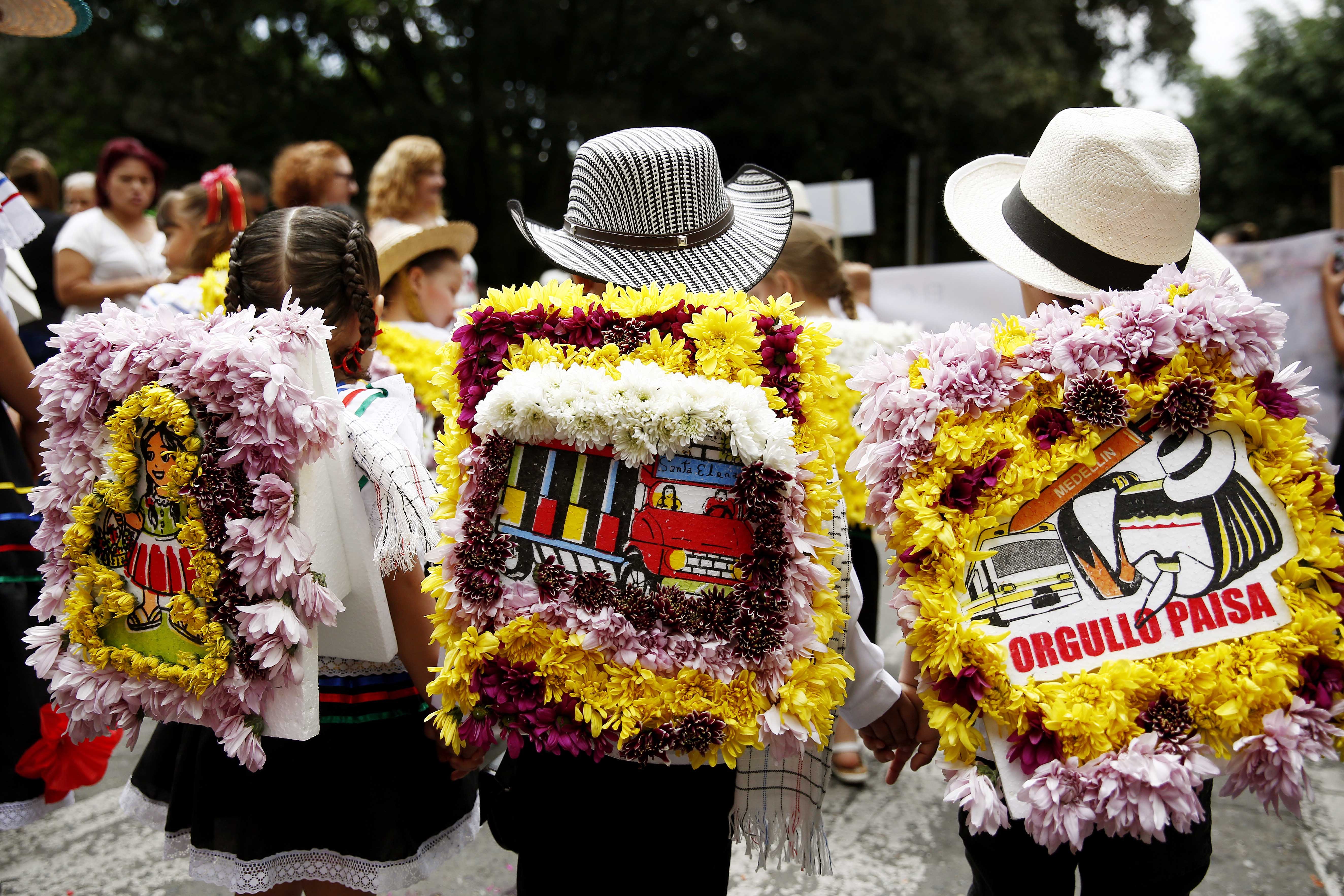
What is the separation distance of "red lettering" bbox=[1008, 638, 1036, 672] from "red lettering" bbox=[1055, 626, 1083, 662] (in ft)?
0.15

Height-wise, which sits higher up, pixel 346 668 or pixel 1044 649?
pixel 1044 649

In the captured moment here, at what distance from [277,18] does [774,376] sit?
15.8 meters

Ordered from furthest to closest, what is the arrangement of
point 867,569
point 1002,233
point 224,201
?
point 224,201, point 867,569, point 1002,233

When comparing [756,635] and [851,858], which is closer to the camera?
[756,635]

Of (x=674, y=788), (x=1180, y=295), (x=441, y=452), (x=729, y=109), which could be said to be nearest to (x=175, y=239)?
(x=441, y=452)

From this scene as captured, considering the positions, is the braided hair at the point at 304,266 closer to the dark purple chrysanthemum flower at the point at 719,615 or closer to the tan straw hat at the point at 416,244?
the dark purple chrysanthemum flower at the point at 719,615

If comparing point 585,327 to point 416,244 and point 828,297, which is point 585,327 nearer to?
point 828,297

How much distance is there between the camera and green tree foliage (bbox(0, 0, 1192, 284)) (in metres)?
15.2

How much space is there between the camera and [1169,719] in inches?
61.4

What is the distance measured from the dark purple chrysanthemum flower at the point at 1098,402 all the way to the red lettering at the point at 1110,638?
312 millimetres

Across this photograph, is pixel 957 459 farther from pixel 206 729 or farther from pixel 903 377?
pixel 206 729

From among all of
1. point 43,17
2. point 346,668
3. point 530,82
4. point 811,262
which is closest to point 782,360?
point 346,668

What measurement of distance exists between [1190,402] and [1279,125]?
826 inches

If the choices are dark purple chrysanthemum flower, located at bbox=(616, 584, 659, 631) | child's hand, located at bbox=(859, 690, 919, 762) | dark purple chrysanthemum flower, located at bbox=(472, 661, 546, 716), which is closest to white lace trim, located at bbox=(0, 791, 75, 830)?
dark purple chrysanthemum flower, located at bbox=(472, 661, 546, 716)
